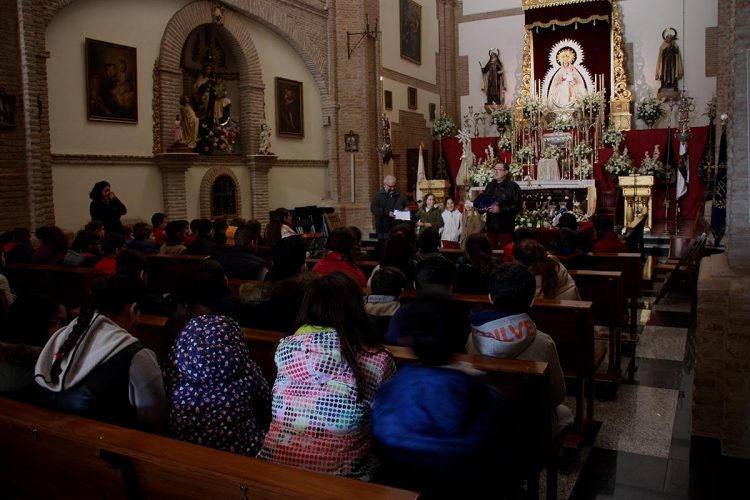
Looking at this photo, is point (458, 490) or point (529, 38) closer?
point (458, 490)

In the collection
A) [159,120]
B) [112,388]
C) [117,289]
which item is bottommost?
[112,388]

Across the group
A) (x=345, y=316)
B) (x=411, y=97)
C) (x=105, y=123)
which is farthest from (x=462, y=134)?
(x=345, y=316)

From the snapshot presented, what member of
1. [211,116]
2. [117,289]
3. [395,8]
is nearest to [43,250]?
[117,289]

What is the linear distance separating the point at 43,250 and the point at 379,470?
554 centimetres

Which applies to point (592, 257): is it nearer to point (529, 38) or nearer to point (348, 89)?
point (348, 89)

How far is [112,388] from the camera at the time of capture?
255cm

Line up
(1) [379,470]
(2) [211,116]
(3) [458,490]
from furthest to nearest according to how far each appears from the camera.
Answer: (2) [211,116], (1) [379,470], (3) [458,490]

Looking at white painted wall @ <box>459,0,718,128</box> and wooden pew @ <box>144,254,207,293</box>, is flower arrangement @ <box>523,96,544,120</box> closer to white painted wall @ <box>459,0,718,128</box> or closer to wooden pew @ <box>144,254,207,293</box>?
white painted wall @ <box>459,0,718,128</box>

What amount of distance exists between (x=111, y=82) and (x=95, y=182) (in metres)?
1.63

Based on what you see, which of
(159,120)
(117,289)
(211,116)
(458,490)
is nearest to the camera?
(458,490)

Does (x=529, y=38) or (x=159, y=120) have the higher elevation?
(x=529, y=38)

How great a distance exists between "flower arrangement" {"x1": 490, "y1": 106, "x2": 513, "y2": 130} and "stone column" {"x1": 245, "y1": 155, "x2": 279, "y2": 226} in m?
8.04

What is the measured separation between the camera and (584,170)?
1591cm

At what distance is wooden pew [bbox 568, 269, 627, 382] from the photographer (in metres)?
5.62
